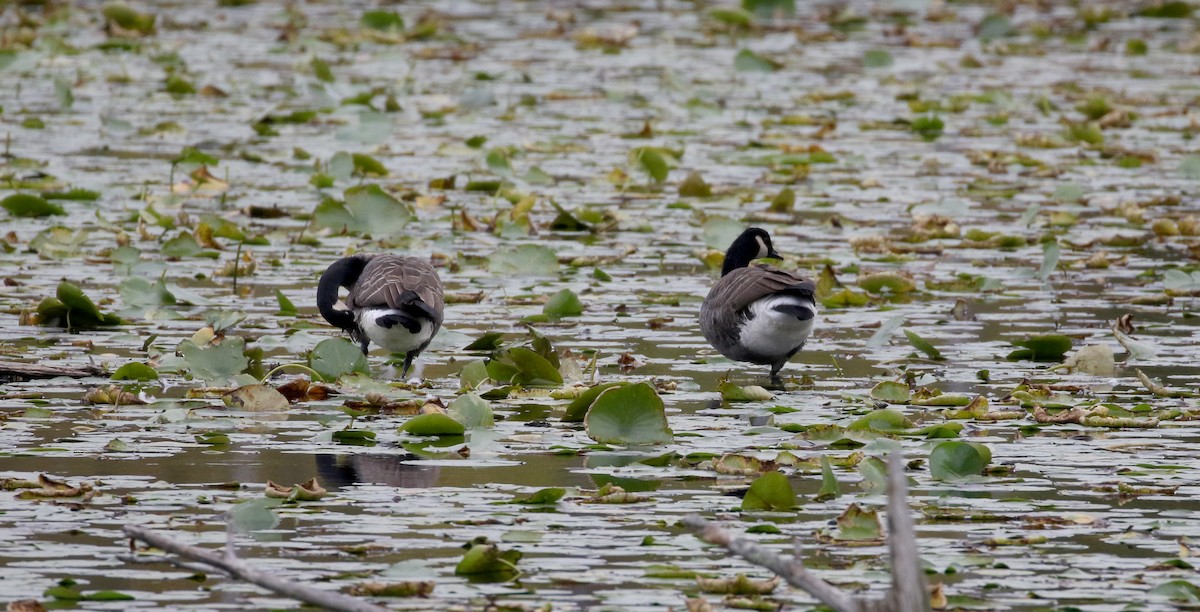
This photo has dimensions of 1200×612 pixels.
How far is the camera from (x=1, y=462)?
7250 millimetres

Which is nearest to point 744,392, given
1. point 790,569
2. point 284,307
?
point 284,307

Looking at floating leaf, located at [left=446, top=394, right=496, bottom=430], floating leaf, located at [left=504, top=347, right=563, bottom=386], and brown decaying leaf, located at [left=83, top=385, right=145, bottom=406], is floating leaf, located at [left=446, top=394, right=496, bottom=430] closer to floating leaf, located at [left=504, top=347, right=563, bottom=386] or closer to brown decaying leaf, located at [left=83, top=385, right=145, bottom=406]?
floating leaf, located at [left=504, top=347, right=563, bottom=386]

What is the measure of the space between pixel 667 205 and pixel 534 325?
13.1 feet

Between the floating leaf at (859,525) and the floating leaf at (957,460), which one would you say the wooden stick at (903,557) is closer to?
the floating leaf at (859,525)

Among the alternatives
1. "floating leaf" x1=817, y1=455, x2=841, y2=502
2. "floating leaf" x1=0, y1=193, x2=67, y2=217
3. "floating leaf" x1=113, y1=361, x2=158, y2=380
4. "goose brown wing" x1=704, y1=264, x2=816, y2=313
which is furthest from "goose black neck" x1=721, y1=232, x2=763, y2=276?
"floating leaf" x1=0, y1=193, x2=67, y2=217

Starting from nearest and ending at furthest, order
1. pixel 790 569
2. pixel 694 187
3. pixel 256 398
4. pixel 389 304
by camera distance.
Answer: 1. pixel 790 569
2. pixel 256 398
3. pixel 389 304
4. pixel 694 187

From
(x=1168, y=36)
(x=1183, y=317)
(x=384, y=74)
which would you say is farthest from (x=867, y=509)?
(x=1168, y=36)

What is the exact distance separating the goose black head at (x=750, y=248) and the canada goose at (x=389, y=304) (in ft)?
5.94

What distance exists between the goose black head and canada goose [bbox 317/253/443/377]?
5.94 ft

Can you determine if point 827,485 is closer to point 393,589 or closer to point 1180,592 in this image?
point 1180,592

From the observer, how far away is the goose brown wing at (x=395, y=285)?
30.0ft

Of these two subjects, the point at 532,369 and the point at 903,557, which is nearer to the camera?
the point at 903,557

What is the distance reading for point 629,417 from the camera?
25.4 feet

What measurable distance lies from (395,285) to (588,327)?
4.87ft
